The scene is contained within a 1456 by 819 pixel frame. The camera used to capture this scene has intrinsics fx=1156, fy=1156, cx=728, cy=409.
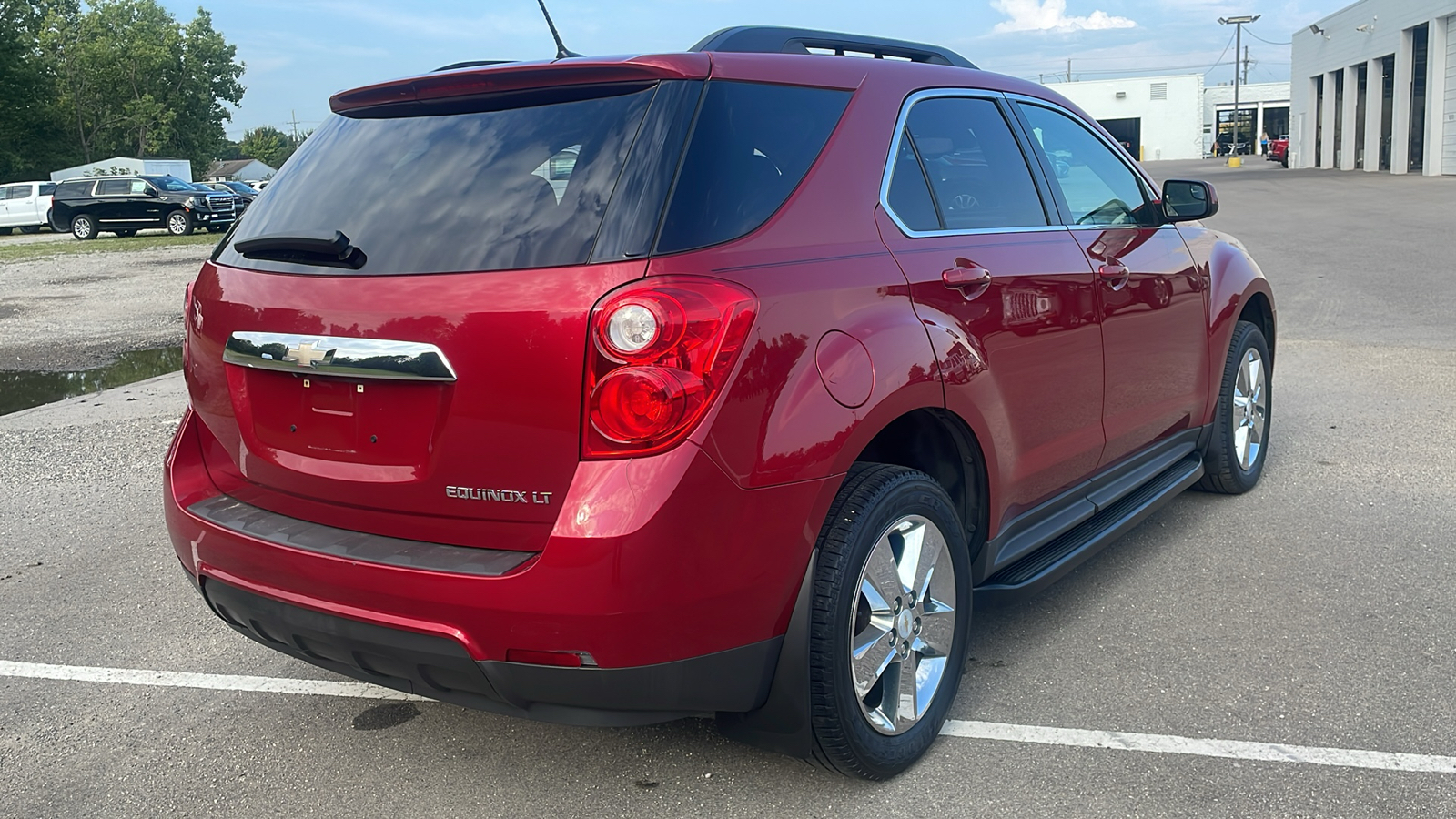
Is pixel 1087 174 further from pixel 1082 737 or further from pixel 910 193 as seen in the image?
pixel 1082 737

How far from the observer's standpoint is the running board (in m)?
3.32

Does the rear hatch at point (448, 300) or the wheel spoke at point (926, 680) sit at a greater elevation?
the rear hatch at point (448, 300)

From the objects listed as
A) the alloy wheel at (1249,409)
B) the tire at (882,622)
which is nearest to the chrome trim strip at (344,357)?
the tire at (882,622)

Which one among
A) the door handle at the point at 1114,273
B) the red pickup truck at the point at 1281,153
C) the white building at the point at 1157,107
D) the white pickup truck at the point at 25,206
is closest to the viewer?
the door handle at the point at 1114,273

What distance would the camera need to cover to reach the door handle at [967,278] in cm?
296

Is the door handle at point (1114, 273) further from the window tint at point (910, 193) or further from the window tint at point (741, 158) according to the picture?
the window tint at point (741, 158)

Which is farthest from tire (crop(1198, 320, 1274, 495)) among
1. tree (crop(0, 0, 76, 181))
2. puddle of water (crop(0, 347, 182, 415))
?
tree (crop(0, 0, 76, 181))

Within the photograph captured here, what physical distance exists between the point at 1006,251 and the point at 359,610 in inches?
77.6

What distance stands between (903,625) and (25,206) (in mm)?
41920

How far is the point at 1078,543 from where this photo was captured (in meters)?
3.65

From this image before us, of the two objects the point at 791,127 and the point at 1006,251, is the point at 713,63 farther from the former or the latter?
the point at 1006,251

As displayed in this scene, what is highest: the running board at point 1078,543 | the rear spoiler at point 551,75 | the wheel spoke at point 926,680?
the rear spoiler at point 551,75

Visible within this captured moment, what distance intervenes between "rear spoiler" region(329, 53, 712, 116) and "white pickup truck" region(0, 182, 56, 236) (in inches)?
1598

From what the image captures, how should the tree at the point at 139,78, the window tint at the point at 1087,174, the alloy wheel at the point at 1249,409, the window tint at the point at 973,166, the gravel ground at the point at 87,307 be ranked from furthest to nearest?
the tree at the point at 139,78
the gravel ground at the point at 87,307
the alloy wheel at the point at 1249,409
the window tint at the point at 1087,174
the window tint at the point at 973,166
